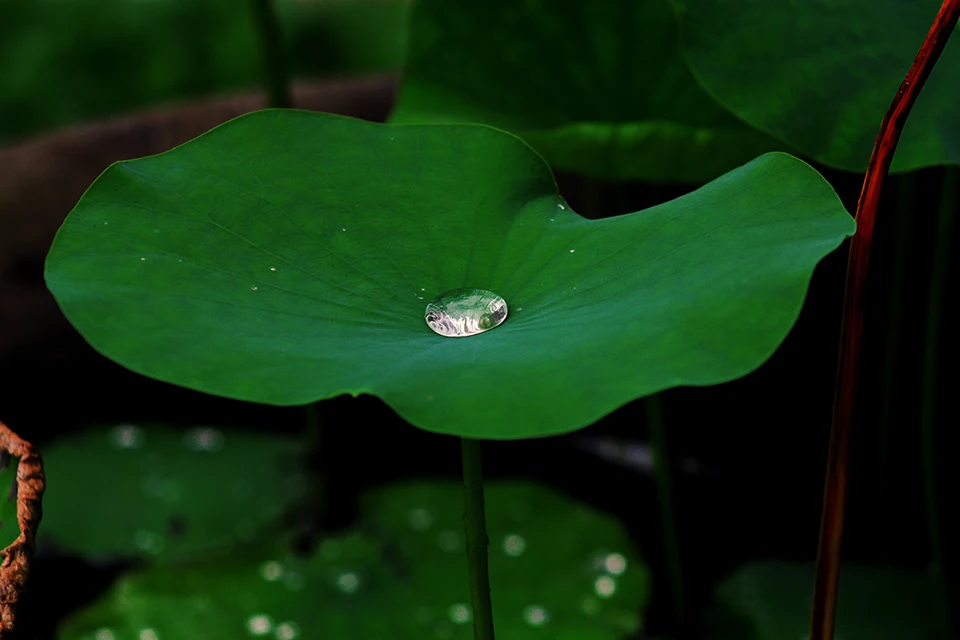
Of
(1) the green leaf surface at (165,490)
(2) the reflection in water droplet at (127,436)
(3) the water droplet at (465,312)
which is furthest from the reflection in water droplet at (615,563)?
(2) the reflection in water droplet at (127,436)

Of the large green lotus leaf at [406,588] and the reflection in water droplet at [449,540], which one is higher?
the reflection in water droplet at [449,540]

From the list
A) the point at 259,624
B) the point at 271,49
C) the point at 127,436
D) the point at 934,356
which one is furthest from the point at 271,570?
the point at 934,356

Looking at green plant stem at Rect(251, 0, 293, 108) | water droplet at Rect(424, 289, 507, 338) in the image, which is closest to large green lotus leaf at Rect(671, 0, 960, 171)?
water droplet at Rect(424, 289, 507, 338)

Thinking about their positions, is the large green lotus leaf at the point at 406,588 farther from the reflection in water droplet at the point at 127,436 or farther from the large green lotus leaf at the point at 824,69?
the large green lotus leaf at the point at 824,69

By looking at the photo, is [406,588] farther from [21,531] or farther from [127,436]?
[21,531]

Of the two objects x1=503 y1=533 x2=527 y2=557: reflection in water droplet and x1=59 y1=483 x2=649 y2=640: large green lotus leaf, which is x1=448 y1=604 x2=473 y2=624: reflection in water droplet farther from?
x1=503 y1=533 x2=527 y2=557: reflection in water droplet

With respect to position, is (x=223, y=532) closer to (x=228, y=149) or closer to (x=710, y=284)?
(x=228, y=149)
